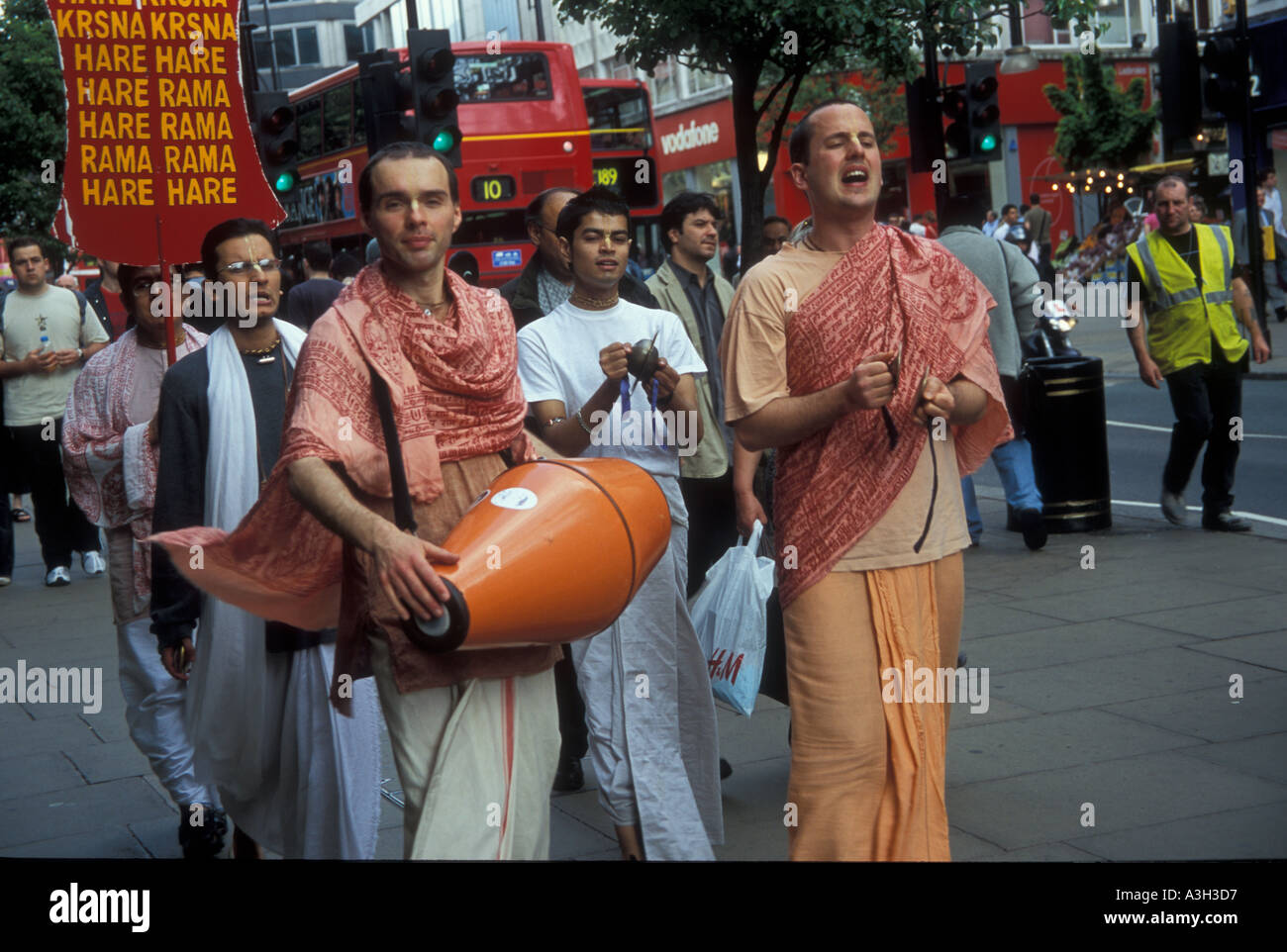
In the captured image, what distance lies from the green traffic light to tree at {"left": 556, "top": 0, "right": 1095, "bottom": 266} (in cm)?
700

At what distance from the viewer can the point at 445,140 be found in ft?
38.6

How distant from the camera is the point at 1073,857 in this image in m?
4.31

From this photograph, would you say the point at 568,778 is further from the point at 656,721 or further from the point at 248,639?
the point at 248,639

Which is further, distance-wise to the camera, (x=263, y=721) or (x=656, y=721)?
(x=656, y=721)

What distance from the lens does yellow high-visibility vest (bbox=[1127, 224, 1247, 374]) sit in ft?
29.9

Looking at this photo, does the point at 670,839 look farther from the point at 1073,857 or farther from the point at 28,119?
the point at 28,119

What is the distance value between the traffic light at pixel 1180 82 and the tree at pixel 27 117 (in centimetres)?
2358

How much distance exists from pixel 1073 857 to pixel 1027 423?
5.37 metres

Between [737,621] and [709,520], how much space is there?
0.89 m

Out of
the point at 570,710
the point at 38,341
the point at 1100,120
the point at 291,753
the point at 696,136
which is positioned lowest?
the point at 570,710

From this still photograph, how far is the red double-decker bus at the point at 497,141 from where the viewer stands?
23.0 metres

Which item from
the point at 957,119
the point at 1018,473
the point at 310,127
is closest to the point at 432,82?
the point at 1018,473

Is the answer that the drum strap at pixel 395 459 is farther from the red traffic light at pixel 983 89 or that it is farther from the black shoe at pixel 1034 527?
the red traffic light at pixel 983 89

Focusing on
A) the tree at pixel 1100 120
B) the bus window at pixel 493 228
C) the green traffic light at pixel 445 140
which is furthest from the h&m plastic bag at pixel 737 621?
the tree at pixel 1100 120
